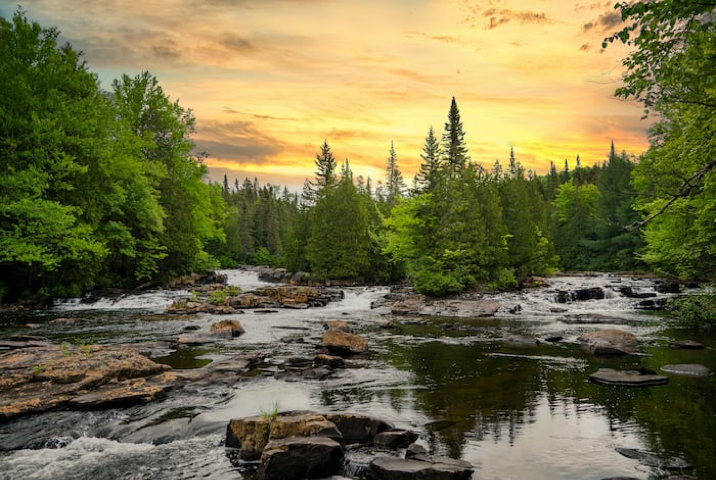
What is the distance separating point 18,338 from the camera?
1648cm

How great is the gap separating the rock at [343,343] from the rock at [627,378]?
6.97 m

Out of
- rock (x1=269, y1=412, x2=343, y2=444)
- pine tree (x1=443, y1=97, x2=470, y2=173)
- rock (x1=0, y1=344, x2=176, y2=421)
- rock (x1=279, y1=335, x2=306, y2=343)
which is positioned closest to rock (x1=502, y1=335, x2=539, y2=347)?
rock (x1=279, y1=335, x2=306, y2=343)

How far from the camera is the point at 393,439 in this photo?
7617 millimetres

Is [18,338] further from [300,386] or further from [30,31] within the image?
[30,31]

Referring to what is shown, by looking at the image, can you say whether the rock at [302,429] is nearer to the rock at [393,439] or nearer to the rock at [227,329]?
the rock at [393,439]

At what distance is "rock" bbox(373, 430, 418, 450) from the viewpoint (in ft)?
24.9

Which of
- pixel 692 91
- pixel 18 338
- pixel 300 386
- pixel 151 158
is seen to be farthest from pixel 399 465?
pixel 151 158

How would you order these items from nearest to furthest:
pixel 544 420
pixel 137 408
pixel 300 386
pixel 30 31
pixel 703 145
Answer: pixel 544 420 < pixel 137 408 < pixel 703 145 < pixel 300 386 < pixel 30 31

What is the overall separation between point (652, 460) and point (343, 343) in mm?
9995

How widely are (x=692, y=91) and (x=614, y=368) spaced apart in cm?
760

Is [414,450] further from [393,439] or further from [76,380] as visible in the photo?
[76,380]

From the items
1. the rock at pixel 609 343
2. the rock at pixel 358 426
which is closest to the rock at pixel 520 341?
the rock at pixel 609 343

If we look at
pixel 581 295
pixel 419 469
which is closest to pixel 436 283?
pixel 581 295

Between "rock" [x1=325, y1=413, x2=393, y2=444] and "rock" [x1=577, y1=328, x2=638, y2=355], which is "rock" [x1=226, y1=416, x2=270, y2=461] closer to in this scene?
"rock" [x1=325, y1=413, x2=393, y2=444]
